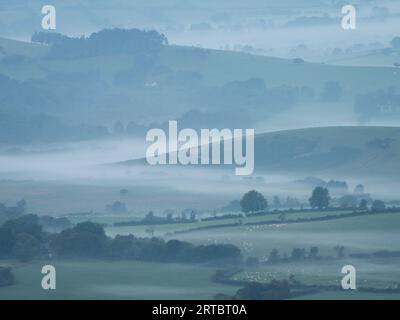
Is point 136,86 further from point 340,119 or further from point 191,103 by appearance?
point 340,119

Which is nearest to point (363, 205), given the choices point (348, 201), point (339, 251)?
point (348, 201)

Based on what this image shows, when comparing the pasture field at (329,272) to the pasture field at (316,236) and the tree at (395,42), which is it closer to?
the pasture field at (316,236)

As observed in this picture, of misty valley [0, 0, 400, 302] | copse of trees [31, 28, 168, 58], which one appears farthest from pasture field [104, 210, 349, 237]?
copse of trees [31, 28, 168, 58]

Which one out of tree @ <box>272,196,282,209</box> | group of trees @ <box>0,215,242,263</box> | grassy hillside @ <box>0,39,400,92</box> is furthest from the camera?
grassy hillside @ <box>0,39,400,92</box>

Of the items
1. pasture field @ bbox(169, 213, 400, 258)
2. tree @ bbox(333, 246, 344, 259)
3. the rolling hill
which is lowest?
tree @ bbox(333, 246, 344, 259)

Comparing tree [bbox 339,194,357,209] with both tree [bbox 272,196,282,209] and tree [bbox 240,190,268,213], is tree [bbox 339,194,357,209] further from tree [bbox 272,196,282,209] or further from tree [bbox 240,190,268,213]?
tree [bbox 240,190,268,213]
